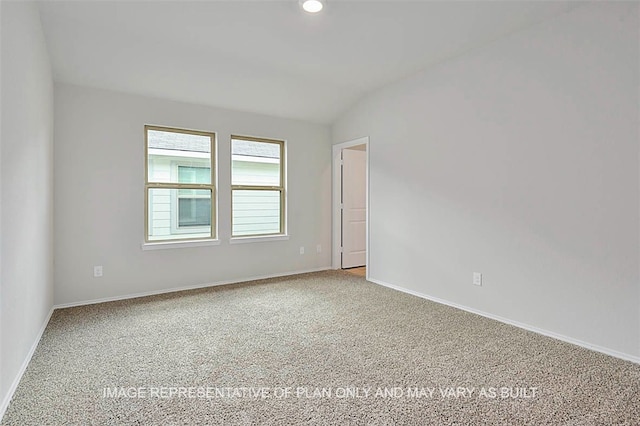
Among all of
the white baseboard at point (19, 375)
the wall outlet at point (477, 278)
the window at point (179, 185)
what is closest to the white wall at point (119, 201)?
the window at point (179, 185)

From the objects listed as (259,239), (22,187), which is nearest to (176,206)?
(259,239)

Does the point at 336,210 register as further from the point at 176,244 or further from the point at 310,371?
the point at 310,371

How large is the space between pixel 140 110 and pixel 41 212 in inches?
62.8

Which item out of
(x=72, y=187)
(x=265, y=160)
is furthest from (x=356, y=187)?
(x=72, y=187)

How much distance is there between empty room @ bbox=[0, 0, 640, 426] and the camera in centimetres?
201

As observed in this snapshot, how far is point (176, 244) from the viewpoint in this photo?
13.6 feet

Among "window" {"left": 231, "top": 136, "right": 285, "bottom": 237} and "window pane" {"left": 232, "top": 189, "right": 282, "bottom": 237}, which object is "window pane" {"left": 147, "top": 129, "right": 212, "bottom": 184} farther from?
"window pane" {"left": 232, "top": 189, "right": 282, "bottom": 237}

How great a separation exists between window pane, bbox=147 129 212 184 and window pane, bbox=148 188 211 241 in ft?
0.58

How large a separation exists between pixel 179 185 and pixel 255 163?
108cm

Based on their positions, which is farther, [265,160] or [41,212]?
[265,160]

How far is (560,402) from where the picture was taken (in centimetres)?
189

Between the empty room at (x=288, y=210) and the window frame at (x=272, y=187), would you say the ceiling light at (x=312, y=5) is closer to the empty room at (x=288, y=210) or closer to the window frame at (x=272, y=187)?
the empty room at (x=288, y=210)

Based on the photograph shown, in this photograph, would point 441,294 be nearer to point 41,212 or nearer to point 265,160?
point 265,160

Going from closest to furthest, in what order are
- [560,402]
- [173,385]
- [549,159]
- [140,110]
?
[560,402]
[173,385]
[549,159]
[140,110]
